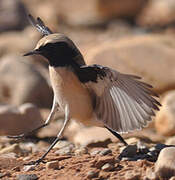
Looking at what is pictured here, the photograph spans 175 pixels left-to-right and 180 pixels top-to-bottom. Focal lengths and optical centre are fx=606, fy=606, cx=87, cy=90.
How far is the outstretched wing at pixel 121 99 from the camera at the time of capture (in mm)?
6121

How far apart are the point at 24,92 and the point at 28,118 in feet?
6.70

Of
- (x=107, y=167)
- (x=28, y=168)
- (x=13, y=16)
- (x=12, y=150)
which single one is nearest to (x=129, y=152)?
(x=107, y=167)

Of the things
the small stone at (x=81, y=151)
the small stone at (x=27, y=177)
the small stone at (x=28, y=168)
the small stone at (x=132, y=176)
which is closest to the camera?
the small stone at (x=132, y=176)

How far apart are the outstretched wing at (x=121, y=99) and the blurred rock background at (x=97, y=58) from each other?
1425mm

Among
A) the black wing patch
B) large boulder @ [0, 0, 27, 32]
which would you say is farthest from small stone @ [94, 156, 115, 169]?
large boulder @ [0, 0, 27, 32]

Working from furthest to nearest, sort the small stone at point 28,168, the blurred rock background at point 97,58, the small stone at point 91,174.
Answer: the blurred rock background at point 97,58 → the small stone at point 28,168 → the small stone at point 91,174

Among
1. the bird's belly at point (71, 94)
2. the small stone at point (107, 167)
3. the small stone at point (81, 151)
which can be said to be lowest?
the small stone at point (107, 167)

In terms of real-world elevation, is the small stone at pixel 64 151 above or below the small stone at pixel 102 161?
above

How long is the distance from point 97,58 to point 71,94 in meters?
4.55

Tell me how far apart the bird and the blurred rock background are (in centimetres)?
137

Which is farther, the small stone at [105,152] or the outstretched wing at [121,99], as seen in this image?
the small stone at [105,152]

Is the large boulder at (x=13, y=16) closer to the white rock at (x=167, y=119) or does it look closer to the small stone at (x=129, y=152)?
the white rock at (x=167, y=119)

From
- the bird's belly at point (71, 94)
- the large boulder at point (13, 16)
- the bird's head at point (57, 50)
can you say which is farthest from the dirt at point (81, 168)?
the large boulder at point (13, 16)

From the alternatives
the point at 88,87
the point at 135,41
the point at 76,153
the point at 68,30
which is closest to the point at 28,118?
the point at 76,153
